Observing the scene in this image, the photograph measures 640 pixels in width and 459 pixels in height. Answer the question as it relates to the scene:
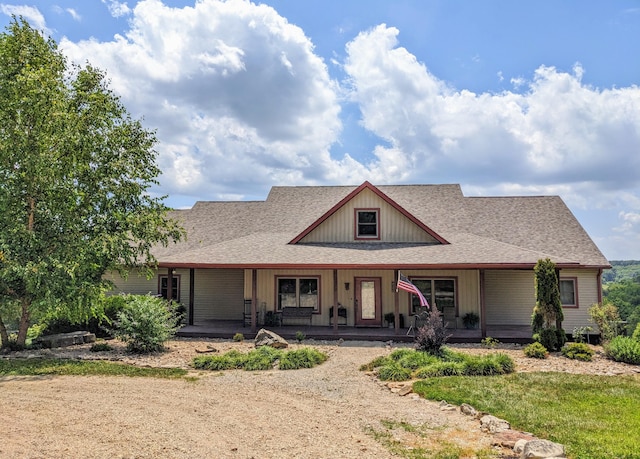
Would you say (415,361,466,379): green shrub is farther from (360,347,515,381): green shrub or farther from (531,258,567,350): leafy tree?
(531,258,567,350): leafy tree

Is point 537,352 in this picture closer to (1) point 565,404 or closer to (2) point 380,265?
(1) point 565,404

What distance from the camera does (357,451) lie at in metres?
5.93

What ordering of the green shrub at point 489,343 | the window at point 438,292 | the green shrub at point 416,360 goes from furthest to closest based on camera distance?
the window at point 438,292
the green shrub at point 489,343
the green shrub at point 416,360

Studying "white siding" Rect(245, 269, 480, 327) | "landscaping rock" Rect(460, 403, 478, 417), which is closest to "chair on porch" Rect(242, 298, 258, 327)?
"white siding" Rect(245, 269, 480, 327)

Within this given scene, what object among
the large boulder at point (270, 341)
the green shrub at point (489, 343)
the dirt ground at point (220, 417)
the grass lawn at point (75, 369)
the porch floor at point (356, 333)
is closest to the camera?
the dirt ground at point (220, 417)

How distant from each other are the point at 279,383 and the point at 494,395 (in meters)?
4.70

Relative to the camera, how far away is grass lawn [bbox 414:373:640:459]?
6215 mm

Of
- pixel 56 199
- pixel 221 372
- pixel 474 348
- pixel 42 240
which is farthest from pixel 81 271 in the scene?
pixel 474 348

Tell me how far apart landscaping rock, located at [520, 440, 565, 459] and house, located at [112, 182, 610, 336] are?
9504 millimetres

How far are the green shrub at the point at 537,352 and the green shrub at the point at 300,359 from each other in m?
6.27

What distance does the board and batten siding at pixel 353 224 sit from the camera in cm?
1877

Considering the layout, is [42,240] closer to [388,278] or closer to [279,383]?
[279,383]

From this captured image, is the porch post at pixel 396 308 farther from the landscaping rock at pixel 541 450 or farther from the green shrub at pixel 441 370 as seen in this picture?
the landscaping rock at pixel 541 450

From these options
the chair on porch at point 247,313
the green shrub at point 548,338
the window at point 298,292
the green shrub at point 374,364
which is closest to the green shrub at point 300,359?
the green shrub at point 374,364
